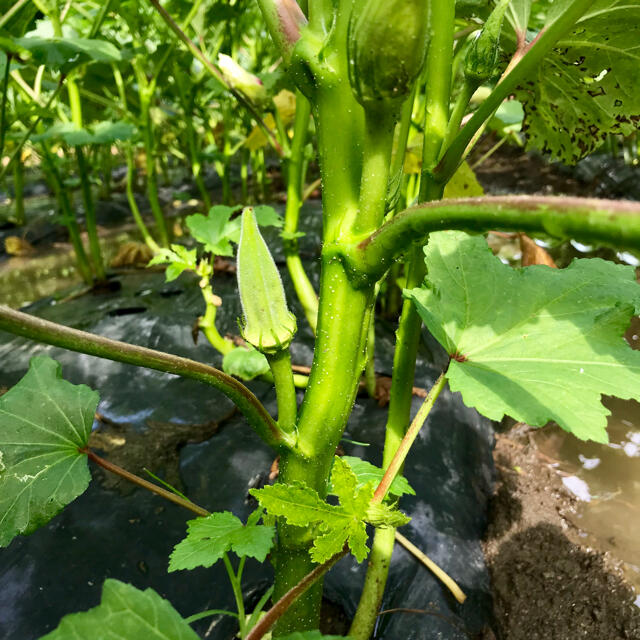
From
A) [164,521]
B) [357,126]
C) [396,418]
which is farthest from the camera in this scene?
[164,521]

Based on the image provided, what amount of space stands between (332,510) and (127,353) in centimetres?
28

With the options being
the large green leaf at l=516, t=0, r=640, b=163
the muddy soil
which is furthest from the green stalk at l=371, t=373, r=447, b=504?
the muddy soil

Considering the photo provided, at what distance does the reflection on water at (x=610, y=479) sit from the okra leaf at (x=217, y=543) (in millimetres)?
1097

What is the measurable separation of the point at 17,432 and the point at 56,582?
553mm

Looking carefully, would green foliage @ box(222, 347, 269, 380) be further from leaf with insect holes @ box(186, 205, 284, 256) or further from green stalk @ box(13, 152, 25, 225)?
green stalk @ box(13, 152, 25, 225)

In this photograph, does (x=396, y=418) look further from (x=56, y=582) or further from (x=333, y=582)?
(x=56, y=582)

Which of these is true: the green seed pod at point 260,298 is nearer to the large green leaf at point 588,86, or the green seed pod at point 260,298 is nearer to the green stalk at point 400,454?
the green stalk at point 400,454

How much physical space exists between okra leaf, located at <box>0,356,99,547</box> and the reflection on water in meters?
1.35

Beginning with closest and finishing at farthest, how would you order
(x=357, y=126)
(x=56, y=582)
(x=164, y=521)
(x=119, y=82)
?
(x=357, y=126)
(x=56, y=582)
(x=164, y=521)
(x=119, y=82)

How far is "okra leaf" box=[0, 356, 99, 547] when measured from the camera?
64cm

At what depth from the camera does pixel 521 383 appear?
1.75 feet

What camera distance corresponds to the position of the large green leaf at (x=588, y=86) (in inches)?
29.3

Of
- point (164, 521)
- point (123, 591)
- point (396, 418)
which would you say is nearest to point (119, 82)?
point (164, 521)

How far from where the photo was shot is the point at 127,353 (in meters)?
0.45
